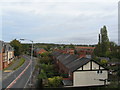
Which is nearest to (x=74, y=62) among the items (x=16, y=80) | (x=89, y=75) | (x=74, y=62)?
(x=74, y=62)

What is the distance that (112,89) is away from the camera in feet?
28.9

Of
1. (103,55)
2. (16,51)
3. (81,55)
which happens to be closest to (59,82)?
(81,55)

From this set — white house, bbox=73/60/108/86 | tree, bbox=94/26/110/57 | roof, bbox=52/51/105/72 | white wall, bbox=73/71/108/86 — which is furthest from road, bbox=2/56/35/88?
tree, bbox=94/26/110/57

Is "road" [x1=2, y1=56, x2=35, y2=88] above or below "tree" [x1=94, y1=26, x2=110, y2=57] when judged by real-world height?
below

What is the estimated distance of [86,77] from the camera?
613 inches

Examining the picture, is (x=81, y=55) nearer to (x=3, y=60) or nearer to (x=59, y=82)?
(x=59, y=82)

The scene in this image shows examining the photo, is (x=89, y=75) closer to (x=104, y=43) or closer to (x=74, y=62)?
(x=74, y=62)

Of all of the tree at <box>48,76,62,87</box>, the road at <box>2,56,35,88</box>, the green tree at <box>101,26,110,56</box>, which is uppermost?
the green tree at <box>101,26,110,56</box>

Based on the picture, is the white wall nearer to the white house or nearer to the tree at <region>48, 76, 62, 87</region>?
the white house

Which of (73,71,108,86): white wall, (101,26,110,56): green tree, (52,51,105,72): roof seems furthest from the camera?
(101,26,110,56): green tree

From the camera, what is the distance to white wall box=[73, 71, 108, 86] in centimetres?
1538

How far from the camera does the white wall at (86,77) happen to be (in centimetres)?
1538

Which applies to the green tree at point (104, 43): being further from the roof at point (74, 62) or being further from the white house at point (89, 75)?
the white house at point (89, 75)

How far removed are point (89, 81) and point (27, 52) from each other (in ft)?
231
